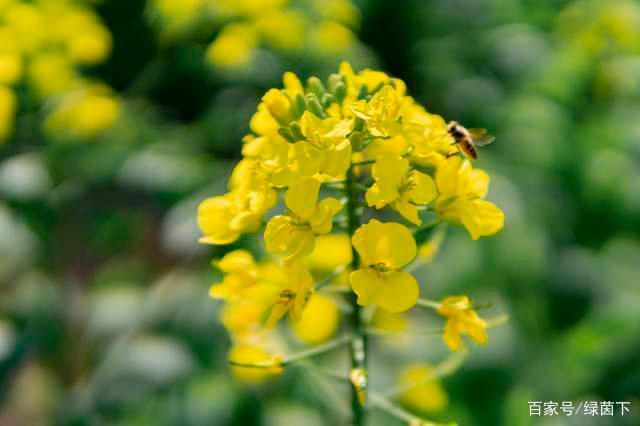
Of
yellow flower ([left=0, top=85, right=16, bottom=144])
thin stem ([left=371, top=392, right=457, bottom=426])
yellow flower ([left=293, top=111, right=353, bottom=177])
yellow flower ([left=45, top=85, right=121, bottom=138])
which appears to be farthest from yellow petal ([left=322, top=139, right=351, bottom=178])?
yellow flower ([left=45, top=85, right=121, bottom=138])


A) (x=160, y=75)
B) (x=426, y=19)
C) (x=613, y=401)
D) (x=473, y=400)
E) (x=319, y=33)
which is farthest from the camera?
(x=426, y=19)

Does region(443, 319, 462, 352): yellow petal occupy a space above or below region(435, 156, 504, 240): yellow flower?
below

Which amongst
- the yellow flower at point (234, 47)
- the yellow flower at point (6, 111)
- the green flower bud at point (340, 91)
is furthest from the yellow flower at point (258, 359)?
the yellow flower at point (234, 47)

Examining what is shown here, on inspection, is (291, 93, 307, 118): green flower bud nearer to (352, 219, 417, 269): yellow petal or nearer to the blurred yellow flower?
(352, 219, 417, 269): yellow petal

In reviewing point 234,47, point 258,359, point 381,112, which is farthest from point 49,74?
point 381,112

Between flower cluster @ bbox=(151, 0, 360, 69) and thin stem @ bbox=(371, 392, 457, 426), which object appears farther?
flower cluster @ bbox=(151, 0, 360, 69)

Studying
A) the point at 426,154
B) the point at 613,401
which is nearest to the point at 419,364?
the point at 613,401

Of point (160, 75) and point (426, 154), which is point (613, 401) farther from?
point (160, 75)
